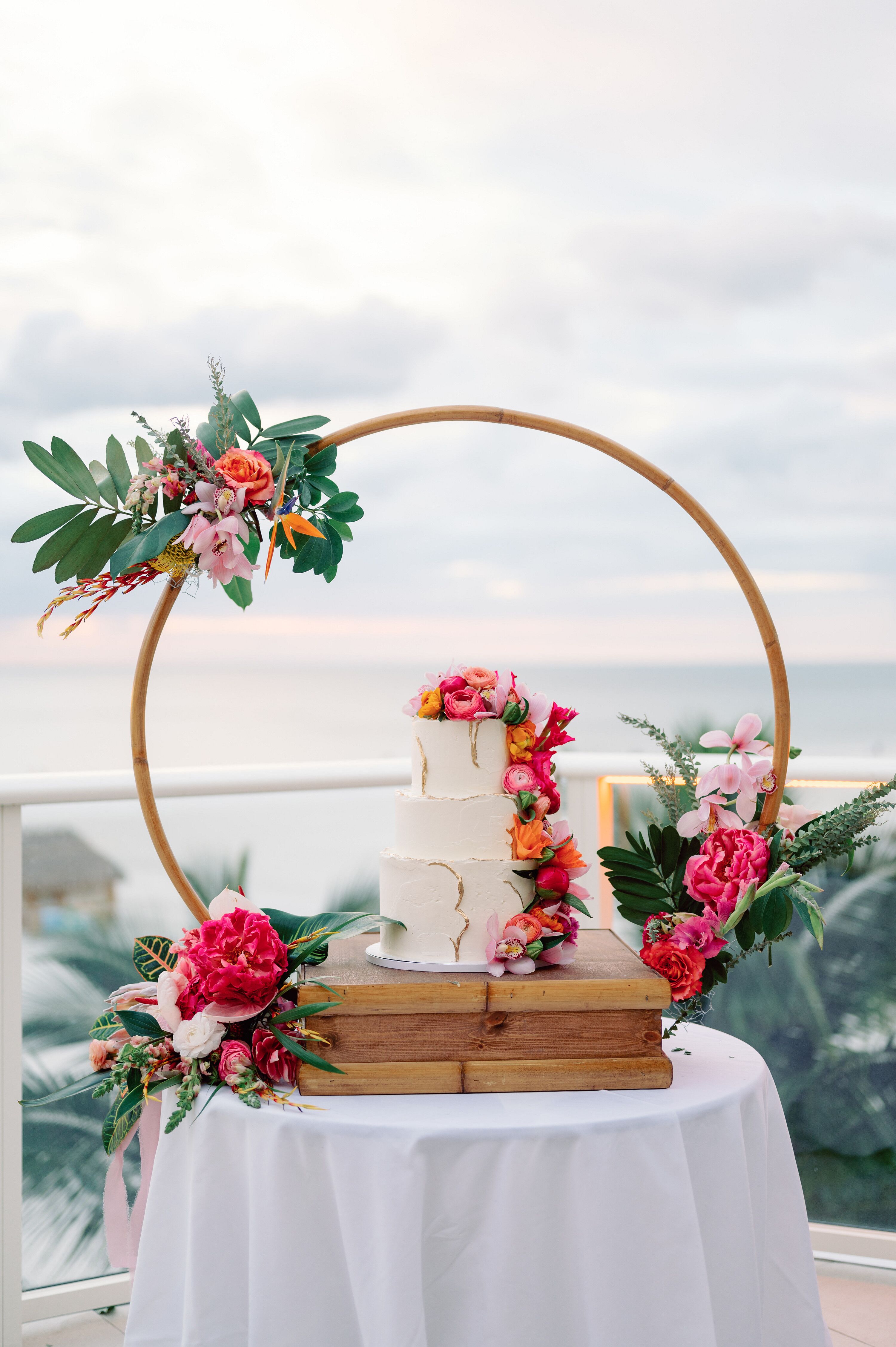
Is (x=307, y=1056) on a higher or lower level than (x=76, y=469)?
lower

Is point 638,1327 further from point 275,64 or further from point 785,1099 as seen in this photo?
point 275,64

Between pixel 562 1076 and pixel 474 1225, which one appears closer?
pixel 474 1225

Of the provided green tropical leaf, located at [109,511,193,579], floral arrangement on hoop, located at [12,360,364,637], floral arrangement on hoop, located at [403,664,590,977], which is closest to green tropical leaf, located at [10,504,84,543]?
floral arrangement on hoop, located at [12,360,364,637]

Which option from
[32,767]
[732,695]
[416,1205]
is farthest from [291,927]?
[732,695]

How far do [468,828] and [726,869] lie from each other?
392 mm

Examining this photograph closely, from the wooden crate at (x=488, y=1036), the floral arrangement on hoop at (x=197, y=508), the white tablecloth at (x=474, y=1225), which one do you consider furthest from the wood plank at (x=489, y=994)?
the floral arrangement on hoop at (x=197, y=508)

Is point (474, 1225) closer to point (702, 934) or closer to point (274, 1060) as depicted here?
point (274, 1060)

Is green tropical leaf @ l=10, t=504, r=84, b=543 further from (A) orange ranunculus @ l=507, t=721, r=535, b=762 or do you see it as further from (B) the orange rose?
(A) orange ranunculus @ l=507, t=721, r=535, b=762

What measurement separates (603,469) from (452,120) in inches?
786

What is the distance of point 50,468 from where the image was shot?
163 cm

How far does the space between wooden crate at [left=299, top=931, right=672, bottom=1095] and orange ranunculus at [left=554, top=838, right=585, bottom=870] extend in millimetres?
164

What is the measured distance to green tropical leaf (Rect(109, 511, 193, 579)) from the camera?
5.02 feet

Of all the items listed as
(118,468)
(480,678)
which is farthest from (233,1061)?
(118,468)

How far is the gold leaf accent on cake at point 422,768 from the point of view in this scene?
158 cm
